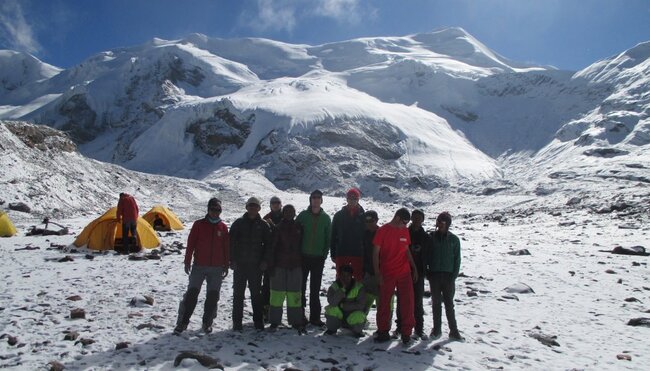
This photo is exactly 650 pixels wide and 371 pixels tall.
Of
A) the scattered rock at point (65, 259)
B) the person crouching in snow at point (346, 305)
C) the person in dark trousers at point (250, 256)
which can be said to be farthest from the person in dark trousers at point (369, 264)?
the scattered rock at point (65, 259)

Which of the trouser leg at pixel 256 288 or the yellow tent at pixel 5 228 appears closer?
the trouser leg at pixel 256 288

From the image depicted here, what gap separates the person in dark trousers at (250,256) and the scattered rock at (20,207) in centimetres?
2321

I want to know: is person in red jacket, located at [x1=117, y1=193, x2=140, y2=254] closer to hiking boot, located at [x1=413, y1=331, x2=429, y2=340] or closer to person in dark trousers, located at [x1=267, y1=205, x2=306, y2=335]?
person in dark trousers, located at [x1=267, y1=205, x2=306, y2=335]

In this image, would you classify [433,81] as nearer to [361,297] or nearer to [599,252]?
[599,252]

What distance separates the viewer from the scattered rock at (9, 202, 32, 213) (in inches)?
980

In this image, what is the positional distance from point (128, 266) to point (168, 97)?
353 feet

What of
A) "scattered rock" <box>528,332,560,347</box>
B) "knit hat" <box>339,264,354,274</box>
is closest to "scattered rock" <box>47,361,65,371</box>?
"knit hat" <box>339,264,354,274</box>

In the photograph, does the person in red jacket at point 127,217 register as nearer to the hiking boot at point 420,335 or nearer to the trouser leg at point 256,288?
the trouser leg at point 256,288

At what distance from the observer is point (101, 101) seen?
396 ft

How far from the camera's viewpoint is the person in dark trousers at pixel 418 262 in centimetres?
782

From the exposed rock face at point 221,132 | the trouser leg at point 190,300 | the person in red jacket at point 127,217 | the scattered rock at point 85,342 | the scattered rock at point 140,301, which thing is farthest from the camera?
the exposed rock face at point 221,132

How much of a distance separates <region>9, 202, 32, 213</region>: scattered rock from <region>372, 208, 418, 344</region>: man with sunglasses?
24962 mm

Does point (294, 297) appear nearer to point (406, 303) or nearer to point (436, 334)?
point (406, 303)

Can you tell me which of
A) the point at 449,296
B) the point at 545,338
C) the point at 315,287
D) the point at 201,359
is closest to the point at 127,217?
the point at 315,287
